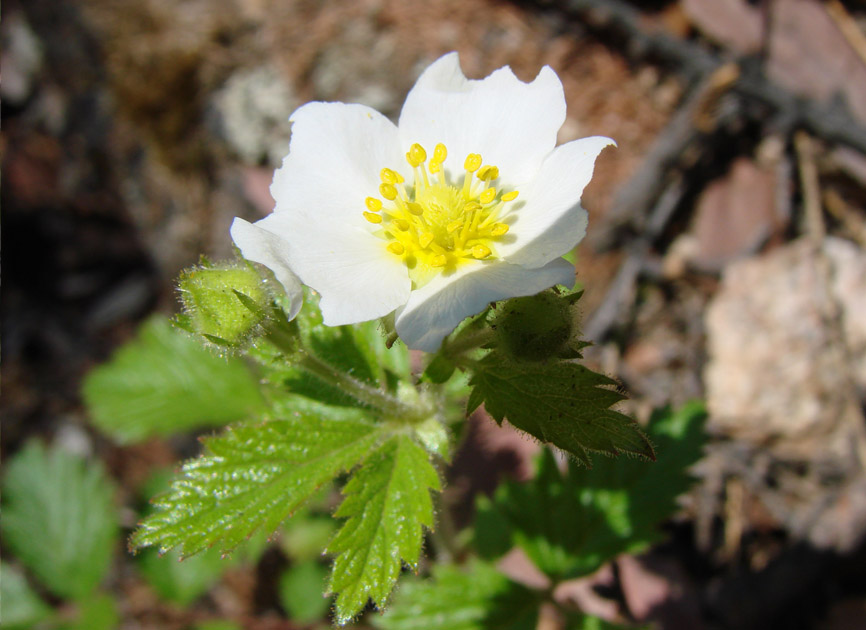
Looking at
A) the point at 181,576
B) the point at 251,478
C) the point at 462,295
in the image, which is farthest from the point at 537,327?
the point at 181,576

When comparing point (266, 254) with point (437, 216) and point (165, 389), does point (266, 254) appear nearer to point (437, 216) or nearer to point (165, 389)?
point (437, 216)

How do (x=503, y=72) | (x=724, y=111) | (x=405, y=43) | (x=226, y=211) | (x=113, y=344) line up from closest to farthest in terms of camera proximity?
(x=503, y=72), (x=724, y=111), (x=405, y=43), (x=226, y=211), (x=113, y=344)

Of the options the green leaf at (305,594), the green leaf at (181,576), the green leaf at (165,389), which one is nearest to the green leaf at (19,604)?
the green leaf at (181,576)

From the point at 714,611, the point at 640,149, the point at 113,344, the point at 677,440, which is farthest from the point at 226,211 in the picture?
the point at 714,611

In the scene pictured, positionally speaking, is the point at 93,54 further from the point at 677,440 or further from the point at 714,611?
the point at 714,611

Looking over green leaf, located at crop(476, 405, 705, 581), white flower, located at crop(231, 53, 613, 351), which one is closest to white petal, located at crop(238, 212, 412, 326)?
white flower, located at crop(231, 53, 613, 351)

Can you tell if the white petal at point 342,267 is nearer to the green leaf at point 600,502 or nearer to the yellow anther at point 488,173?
the yellow anther at point 488,173
